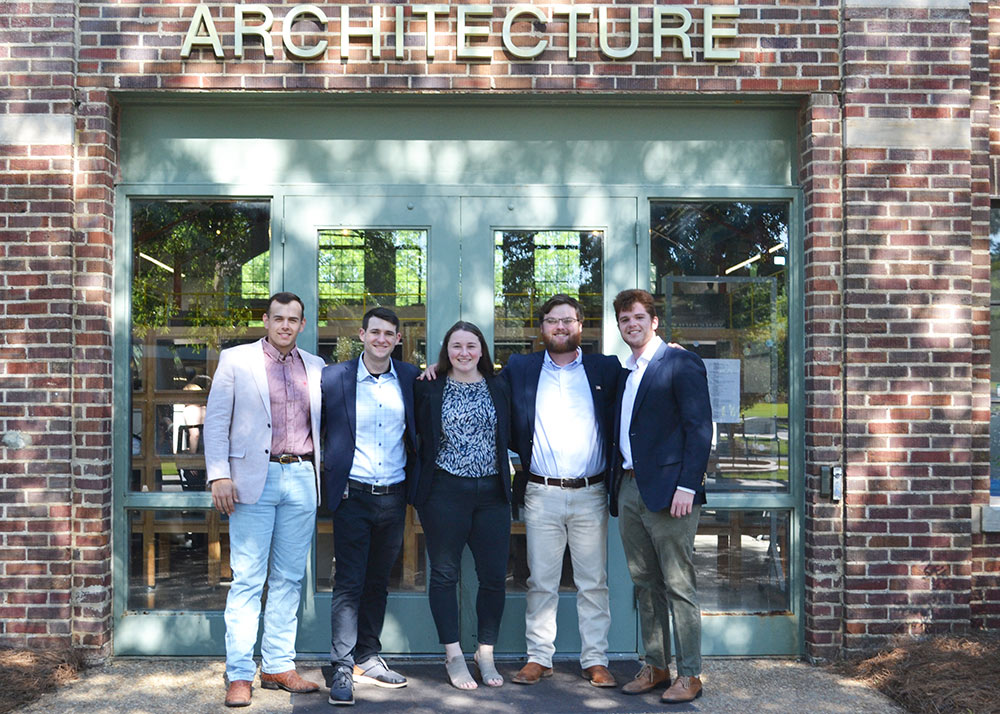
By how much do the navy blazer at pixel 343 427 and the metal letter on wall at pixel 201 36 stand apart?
211 centimetres

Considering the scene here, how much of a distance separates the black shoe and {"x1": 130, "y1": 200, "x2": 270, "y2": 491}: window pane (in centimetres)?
159

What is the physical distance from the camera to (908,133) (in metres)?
5.65

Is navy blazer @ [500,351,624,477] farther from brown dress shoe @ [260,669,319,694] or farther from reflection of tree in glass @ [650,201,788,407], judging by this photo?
brown dress shoe @ [260,669,319,694]

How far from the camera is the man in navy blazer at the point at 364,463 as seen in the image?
16.6 feet

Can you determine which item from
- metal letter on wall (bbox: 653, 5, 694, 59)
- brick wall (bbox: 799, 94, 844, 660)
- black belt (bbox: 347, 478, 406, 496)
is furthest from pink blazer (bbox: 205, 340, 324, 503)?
brick wall (bbox: 799, 94, 844, 660)

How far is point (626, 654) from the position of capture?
19.0 ft

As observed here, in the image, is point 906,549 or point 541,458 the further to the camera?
point 906,549

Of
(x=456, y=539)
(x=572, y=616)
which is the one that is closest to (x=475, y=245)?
(x=456, y=539)

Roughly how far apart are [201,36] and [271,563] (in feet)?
10.3

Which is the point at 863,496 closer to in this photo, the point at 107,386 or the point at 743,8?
Result: the point at 743,8

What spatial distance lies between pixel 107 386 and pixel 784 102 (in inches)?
179

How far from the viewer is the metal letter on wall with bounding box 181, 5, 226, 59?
559 cm

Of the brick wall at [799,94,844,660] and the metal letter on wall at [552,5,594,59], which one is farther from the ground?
the metal letter on wall at [552,5,594,59]

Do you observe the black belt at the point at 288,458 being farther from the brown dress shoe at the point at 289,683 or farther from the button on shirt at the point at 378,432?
the brown dress shoe at the point at 289,683
